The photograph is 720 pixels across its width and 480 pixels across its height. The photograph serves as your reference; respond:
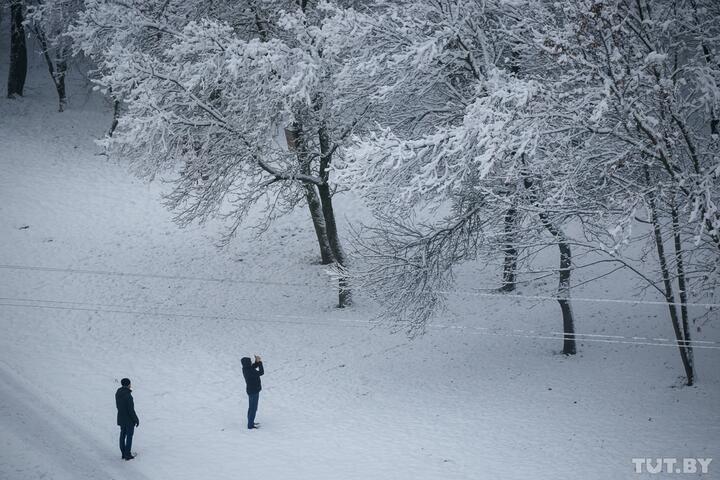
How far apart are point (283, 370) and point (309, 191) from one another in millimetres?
4875

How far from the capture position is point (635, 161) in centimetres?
1092

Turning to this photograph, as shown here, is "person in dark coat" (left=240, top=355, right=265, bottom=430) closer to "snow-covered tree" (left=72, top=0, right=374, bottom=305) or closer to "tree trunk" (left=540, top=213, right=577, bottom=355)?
"snow-covered tree" (left=72, top=0, right=374, bottom=305)

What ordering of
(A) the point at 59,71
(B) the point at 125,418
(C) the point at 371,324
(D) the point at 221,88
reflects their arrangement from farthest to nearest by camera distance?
1. (A) the point at 59,71
2. (C) the point at 371,324
3. (D) the point at 221,88
4. (B) the point at 125,418

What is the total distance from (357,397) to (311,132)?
6650 mm

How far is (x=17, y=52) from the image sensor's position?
27000 millimetres

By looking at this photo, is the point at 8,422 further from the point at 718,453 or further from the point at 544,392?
the point at 718,453

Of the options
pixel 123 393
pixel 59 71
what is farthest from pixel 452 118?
pixel 59 71

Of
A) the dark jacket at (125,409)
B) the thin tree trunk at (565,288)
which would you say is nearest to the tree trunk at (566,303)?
the thin tree trunk at (565,288)

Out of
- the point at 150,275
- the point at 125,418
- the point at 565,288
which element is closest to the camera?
the point at 125,418

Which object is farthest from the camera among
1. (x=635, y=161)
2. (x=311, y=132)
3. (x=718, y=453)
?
(x=311, y=132)

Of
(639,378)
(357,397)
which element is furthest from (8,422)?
(639,378)
